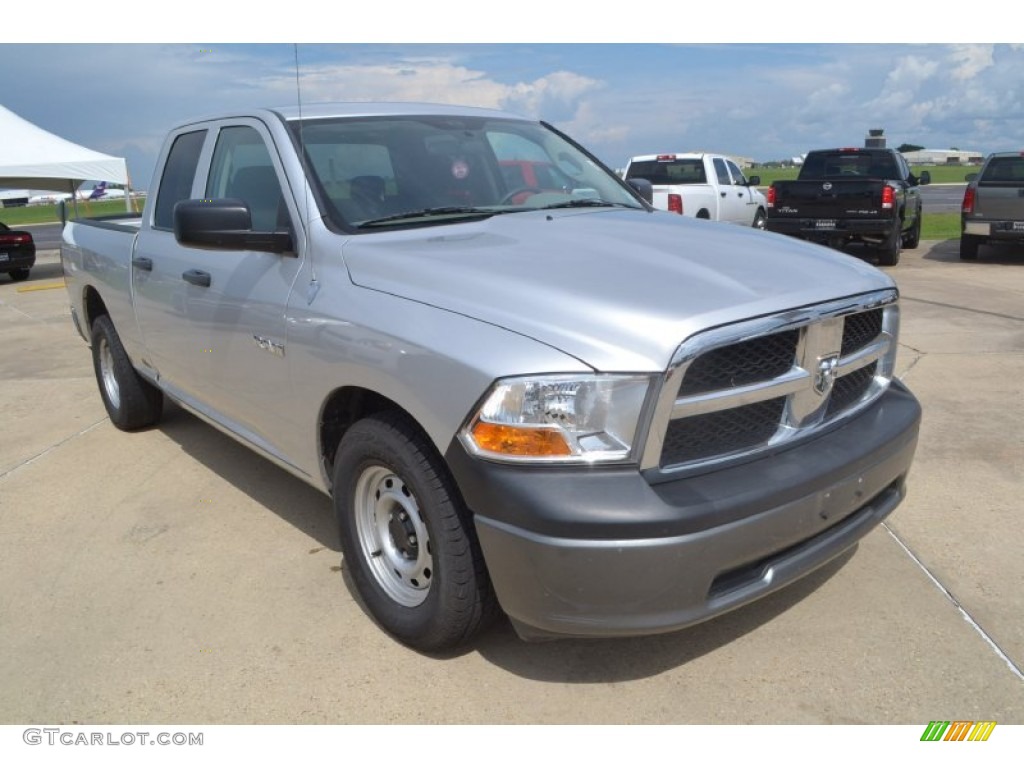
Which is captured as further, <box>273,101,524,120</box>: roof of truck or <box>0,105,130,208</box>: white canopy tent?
<box>0,105,130,208</box>: white canopy tent

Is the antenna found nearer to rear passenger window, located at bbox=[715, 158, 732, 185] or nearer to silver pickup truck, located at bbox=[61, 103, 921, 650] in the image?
silver pickup truck, located at bbox=[61, 103, 921, 650]

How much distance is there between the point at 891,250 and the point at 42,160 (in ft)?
55.0

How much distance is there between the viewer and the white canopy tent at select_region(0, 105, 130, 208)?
17.9 meters

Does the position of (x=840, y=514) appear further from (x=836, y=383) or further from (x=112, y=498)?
(x=112, y=498)

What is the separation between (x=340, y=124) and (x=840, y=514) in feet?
8.21

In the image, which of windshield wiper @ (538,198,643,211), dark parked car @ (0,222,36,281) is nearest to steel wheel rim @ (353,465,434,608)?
windshield wiper @ (538,198,643,211)

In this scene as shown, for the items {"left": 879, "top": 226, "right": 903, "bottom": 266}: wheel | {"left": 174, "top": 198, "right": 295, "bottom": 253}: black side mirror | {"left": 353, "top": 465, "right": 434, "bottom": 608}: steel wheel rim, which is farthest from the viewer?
{"left": 879, "top": 226, "right": 903, "bottom": 266}: wheel

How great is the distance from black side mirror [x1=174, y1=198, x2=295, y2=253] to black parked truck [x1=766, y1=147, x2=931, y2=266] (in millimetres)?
11380

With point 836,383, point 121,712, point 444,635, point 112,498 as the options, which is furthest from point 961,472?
point 112,498

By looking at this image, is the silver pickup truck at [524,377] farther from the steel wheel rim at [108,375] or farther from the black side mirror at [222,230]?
the steel wheel rim at [108,375]

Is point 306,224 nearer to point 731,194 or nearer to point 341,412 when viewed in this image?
point 341,412

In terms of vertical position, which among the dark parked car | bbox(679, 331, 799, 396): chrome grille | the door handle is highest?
bbox(679, 331, 799, 396): chrome grille

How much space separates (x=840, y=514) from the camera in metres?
2.77
